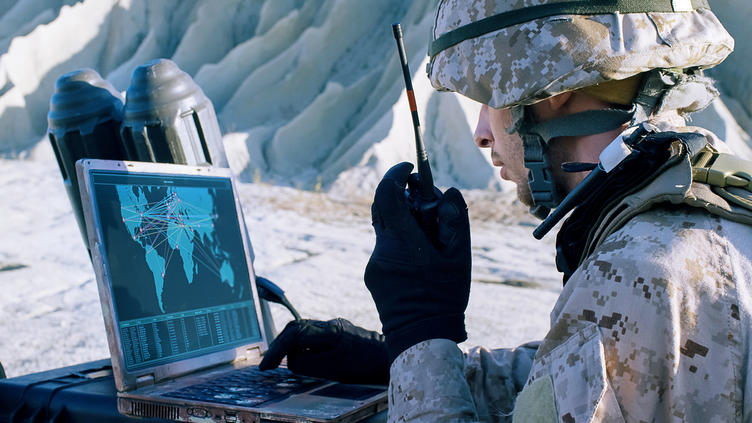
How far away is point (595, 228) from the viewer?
994 mm

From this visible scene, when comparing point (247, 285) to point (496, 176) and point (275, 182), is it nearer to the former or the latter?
point (496, 176)

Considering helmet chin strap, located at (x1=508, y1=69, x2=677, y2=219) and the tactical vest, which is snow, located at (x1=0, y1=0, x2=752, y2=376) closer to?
helmet chin strap, located at (x1=508, y1=69, x2=677, y2=219)

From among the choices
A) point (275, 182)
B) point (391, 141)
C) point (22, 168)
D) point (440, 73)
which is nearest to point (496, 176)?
point (391, 141)

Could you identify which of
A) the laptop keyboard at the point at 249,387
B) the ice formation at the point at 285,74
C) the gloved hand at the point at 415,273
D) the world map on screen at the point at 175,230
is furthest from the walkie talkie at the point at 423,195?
the ice formation at the point at 285,74

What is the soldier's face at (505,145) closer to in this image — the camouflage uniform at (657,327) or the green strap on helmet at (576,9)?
the green strap on helmet at (576,9)

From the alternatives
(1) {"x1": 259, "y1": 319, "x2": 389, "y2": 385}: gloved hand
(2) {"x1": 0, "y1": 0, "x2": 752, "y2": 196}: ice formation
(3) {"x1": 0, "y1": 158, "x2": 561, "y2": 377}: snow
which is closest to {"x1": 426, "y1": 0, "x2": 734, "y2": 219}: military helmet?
(1) {"x1": 259, "y1": 319, "x2": 389, "y2": 385}: gloved hand

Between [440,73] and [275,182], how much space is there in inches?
268

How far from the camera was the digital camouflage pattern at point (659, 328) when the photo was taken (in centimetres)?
82

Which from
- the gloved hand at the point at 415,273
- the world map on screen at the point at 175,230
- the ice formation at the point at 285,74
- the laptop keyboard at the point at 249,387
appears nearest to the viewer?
the gloved hand at the point at 415,273

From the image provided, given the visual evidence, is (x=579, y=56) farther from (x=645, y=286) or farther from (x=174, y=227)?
(x=174, y=227)

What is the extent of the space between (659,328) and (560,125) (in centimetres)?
39

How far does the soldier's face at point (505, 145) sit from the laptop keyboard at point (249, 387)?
599 millimetres

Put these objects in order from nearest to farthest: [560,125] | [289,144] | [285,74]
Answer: [560,125] → [289,144] → [285,74]

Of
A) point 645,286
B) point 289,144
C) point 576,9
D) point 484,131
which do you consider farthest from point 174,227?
point 289,144
